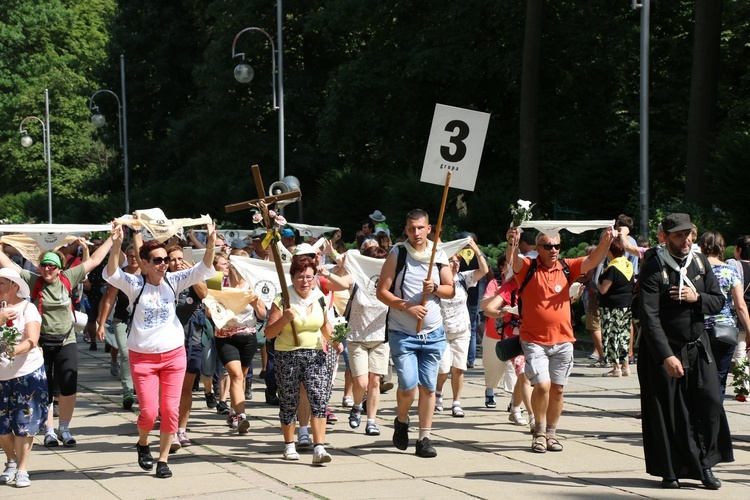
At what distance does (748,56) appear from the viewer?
3042cm

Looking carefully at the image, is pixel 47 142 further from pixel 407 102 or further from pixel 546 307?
pixel 546 307

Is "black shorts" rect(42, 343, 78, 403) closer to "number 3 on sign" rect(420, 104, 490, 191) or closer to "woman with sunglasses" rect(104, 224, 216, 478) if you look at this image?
"woman with sunglasses" rect(104, 224, 216, 478)

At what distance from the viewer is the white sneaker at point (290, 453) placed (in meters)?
8.96

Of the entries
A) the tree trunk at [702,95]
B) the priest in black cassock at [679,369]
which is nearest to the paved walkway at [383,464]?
the priest in black cassock at [679,369]

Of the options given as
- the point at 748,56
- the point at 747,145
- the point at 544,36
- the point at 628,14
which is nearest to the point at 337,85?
the point at 544,36

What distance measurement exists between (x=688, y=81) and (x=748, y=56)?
5.98 feet

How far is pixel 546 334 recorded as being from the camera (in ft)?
30.2

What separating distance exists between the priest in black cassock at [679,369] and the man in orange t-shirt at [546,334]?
1.14 m

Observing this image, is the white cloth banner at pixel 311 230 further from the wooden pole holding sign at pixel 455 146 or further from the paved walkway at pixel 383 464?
the wooden pole holding sign at pixel 455 146

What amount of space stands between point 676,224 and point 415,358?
2.34 meters

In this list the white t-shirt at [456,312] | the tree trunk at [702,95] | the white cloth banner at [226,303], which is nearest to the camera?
the white cloth banner at [226,303]

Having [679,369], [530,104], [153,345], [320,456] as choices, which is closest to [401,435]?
[320,456]

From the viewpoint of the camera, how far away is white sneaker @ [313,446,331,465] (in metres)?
8.70

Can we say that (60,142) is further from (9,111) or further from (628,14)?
(628,14)
